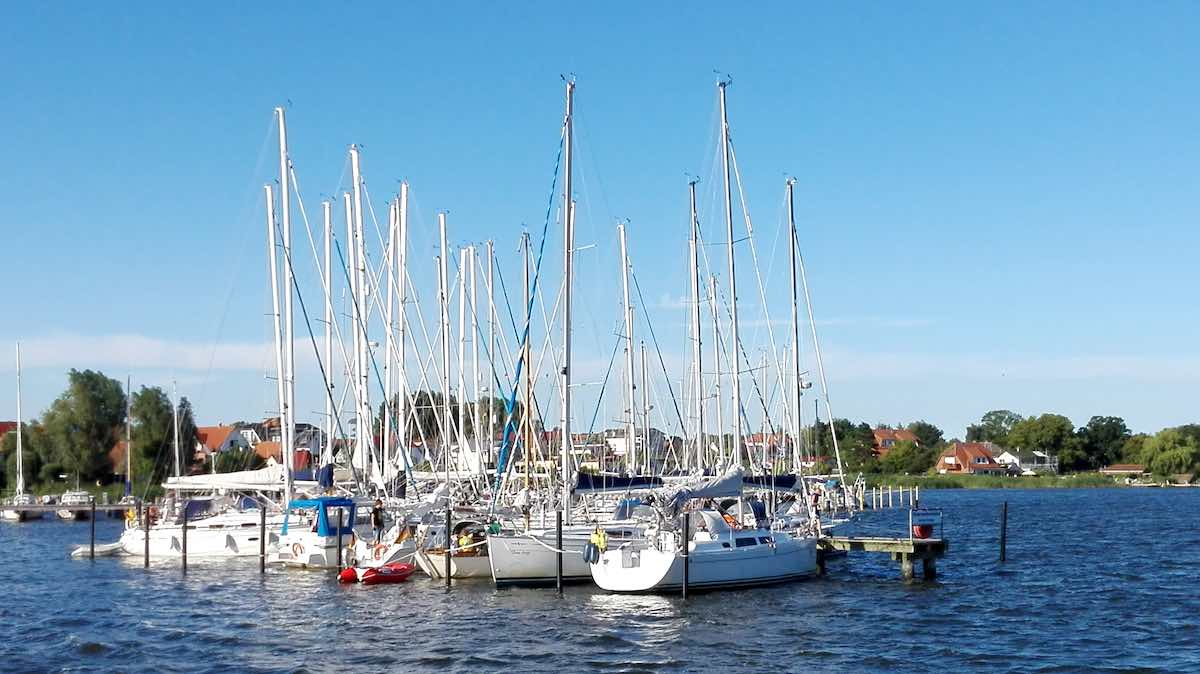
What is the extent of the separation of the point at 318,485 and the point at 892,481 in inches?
4615

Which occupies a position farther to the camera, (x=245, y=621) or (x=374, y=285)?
(x=374, y=285)

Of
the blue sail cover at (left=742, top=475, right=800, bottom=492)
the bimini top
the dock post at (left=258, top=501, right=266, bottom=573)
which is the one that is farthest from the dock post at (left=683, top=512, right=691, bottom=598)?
the dock post at (left=258, top=501, right=266, bottom=573)

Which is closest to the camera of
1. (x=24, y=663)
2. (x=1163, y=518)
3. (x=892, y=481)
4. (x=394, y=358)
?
(x=24, y=663)

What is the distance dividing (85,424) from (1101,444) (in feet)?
472

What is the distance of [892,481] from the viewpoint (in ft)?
518

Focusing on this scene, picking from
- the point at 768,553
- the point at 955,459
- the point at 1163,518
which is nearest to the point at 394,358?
the point at 768,553

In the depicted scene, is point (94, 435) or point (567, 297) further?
point (94, 435)

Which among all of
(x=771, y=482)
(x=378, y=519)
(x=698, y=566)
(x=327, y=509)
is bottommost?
(x=698, y=566)

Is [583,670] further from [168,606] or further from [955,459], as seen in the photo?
[955,459]

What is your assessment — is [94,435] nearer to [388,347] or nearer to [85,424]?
[85,424]

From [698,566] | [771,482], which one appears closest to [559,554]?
[698,566]

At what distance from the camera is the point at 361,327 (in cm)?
5422

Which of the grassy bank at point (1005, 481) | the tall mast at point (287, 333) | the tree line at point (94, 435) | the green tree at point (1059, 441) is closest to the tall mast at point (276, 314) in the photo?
the tall mast at point (287, 333)

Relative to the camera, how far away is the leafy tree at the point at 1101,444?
636 ft
